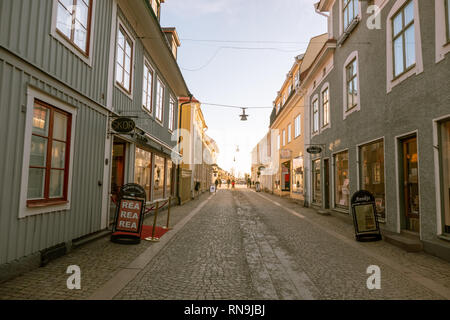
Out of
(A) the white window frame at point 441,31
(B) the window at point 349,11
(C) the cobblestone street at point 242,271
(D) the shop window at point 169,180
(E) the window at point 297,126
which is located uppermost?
(B) the window at point 349,11

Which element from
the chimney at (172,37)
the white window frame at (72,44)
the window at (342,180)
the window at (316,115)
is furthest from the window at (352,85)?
the chimney at (172,37)

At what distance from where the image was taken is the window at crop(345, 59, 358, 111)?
10.3 m

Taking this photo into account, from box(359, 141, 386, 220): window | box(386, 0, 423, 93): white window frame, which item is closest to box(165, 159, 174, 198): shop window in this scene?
box(359, 141, 386, 220): window

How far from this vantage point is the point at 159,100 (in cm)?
1304

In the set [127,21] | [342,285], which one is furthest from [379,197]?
[127,21]

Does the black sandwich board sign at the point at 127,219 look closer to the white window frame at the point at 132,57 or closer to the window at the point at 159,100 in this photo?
the white window frame at the point at 132,57

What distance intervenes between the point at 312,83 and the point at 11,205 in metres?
15.2

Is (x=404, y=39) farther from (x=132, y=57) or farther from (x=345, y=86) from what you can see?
(x=132, y=57)

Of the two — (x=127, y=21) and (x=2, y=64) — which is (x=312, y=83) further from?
(x=2, y=64)

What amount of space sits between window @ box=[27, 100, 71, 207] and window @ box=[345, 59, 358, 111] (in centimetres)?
910

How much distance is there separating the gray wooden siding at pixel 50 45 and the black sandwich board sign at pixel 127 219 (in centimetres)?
248

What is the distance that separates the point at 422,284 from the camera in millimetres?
4227

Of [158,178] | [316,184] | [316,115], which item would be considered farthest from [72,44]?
[316,184]

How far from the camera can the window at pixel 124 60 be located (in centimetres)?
827
